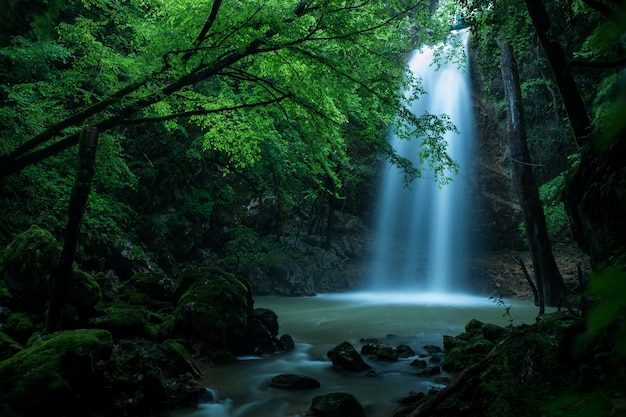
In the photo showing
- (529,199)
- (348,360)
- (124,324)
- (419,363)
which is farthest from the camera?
(529,199)

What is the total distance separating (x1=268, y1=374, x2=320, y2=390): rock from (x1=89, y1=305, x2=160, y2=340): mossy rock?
8.42ft

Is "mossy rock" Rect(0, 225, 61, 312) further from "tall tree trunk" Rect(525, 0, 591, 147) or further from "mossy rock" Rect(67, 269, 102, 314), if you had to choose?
"tall tree trunk" Rect(525, 0, 591, 147)

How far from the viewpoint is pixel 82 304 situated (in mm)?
7047

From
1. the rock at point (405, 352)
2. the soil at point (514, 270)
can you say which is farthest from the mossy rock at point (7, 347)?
the soil at point (514, 270)

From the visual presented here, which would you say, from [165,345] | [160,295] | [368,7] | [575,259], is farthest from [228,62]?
[575,259]

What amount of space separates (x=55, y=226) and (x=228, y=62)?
738cm

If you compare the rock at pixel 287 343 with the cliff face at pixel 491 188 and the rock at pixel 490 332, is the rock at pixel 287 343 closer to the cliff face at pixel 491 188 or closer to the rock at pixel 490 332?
the rock at pixel 490 332

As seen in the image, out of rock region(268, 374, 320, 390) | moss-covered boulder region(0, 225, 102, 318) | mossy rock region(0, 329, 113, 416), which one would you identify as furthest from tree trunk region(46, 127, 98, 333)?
rock region(268, 374, 320, 390)

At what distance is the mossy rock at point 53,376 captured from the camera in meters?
4.44

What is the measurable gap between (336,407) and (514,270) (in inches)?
718

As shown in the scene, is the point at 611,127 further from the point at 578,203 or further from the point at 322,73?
the point at 322,73

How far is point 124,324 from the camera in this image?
22.9 feet

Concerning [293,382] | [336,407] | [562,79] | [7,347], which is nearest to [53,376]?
[7,347]

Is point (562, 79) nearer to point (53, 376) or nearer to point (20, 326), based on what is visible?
point (53, 376)
